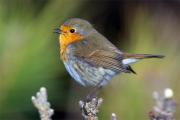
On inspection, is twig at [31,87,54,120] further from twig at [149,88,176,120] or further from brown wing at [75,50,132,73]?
brown wing at [75,50,132,73]

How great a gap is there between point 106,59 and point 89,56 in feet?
0.52

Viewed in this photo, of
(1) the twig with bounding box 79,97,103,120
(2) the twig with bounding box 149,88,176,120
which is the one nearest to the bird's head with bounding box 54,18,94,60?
(1) the twig with bounding box 79,97,103,120

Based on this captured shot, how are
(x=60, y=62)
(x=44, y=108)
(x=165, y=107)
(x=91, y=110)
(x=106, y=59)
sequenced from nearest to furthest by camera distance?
(x=165, y=107) < (x=44, y=108) < (x=91, y=110) < (x=106, y=59) < (x=60, y=62)

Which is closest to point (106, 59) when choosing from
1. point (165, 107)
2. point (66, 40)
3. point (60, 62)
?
point (66, 40)

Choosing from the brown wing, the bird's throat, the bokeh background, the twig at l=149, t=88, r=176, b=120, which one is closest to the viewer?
the twig at l=149, t=88, r=176, b=120

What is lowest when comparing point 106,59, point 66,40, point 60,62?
point 60,62

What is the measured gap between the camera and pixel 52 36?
5676mm

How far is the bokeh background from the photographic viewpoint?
15.2 ft

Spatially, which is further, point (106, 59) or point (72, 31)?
point (72, 31)

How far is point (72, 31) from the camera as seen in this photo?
4.57m

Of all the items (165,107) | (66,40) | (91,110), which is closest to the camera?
(165,107)

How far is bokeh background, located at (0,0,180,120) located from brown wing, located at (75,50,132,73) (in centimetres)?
39

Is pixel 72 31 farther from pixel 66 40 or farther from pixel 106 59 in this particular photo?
pixel 106 59

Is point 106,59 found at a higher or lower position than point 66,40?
lower
